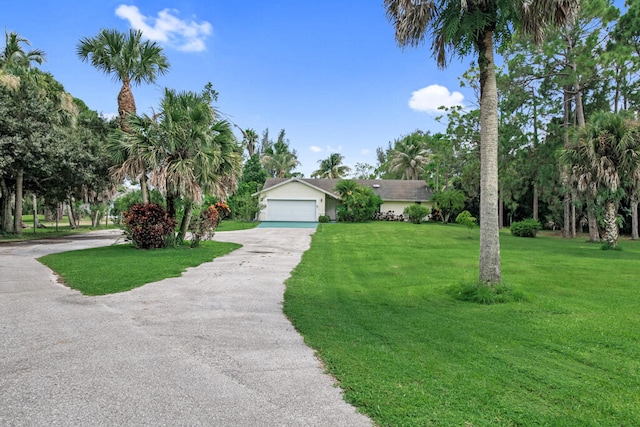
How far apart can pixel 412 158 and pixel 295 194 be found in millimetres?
19653

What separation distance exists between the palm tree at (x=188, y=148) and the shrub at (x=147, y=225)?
2.23 ft

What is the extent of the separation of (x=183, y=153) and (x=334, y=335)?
10561 millimetres

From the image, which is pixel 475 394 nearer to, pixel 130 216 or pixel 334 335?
pixel 334 335

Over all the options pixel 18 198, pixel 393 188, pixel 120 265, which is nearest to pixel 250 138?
pixel 393 188

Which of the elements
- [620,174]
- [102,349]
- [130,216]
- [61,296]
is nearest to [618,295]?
[102,349]

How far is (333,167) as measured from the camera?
5119 centimetres

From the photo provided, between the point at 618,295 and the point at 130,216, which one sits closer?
the point at 618,295

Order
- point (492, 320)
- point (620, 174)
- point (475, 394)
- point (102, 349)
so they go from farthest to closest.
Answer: point (620, 174)
point (492, 320)
point (102, 349)
point (475, 394)

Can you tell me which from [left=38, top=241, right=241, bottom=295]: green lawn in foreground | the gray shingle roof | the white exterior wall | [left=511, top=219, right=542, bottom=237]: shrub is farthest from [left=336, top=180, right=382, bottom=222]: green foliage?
[left=38, top=241, right=241, bottom=295]: green lawn in foreground

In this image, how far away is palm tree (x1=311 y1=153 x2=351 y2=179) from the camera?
168 ft

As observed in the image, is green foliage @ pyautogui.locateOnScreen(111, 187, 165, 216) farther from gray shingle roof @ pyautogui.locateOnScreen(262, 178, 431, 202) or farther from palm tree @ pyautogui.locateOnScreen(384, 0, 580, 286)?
palm tree @ pyautogui.locateOnScreen(384, 0, 580, 286)

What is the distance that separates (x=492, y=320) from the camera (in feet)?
18.3

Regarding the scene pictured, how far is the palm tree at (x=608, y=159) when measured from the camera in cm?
1606

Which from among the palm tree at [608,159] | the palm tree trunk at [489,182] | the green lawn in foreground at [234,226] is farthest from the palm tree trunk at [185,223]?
the palm tree at [608,159]
